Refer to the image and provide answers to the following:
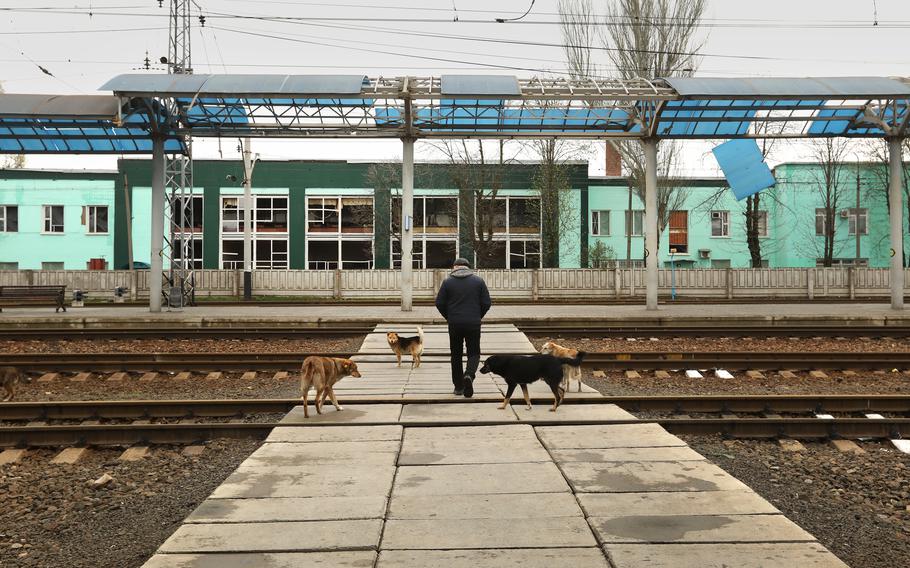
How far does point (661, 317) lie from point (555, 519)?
15.3 m

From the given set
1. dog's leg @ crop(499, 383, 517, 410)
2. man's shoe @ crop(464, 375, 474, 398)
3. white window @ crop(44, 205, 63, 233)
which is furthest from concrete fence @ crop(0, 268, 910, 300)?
dog's leg @ crop(499, 383, 517, 410)

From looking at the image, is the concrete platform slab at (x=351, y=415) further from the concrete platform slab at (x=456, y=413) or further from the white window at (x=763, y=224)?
the white window at (x=763, y=224)

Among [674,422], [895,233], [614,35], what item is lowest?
[674,422]

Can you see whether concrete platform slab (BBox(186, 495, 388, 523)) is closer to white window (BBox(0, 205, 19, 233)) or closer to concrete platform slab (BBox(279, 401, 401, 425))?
concrete platform slab (BBox(279, 401, 401, 425))

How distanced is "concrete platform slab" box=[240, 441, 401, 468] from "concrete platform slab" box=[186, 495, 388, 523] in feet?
3.31

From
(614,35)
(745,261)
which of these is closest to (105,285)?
(614,35)

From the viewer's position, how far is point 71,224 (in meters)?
46.8

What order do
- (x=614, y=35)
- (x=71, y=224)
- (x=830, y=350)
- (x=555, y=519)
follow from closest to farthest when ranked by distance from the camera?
(x=555, y=519)
(x=830, y=350)
(x=614, y=35)
(x=71, y=224)

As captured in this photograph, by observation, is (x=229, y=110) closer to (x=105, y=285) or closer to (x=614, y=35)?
(x=105, y=285)

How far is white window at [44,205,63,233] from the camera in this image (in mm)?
46656

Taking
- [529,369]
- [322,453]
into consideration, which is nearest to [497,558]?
[322,453]

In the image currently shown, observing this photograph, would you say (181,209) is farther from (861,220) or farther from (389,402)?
(861,220)

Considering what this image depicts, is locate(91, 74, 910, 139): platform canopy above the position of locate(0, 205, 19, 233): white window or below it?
above

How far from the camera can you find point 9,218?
46562 millimetres
